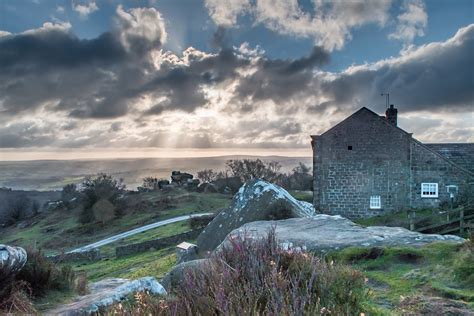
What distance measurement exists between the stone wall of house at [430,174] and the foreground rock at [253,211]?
18957mm

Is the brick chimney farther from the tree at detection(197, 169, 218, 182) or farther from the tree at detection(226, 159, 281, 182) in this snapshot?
the tree at detection(197, 169, 218, 182)

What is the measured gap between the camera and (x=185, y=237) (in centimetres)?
2920

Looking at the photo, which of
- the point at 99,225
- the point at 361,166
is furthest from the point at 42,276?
the point at 99,225

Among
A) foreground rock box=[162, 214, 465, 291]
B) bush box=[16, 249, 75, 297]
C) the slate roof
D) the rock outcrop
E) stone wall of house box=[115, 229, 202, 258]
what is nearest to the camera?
the rock outcrop

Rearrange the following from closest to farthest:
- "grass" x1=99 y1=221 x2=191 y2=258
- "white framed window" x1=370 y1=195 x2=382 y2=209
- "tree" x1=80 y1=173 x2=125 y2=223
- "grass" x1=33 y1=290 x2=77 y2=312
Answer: "grass" x1=33 y1=290 x2=77 y2=312
"white framed window" x1=370 y1=195 x2=382 y2=209
"grass" x1=99 y1=221 x2=191 y2=258
"tree" x1=80 y1=173 x2=125 y2=223

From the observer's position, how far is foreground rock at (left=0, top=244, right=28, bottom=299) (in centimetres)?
648

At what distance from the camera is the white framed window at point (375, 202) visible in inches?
1243

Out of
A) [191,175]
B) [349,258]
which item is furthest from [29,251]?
[191,175]

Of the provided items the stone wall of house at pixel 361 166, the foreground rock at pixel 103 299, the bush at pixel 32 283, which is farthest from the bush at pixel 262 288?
the stone wall of house at pixel 361 166

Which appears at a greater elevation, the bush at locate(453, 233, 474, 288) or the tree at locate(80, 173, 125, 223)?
the bush at locate(453, 233, 474, 288)

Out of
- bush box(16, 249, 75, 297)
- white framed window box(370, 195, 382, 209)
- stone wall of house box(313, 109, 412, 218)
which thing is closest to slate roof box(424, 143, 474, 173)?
stone wall of house box(313, 109, 412, 218)

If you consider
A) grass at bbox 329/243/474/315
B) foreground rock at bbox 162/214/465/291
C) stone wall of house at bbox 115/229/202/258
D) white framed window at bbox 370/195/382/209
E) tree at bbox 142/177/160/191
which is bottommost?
stone wall of house at bbox 115/229/202/258

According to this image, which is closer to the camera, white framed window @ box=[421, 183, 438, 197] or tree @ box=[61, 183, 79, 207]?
white framed window @ box=[421, 183, 438, 197]

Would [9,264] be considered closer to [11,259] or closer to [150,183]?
[11,259]
